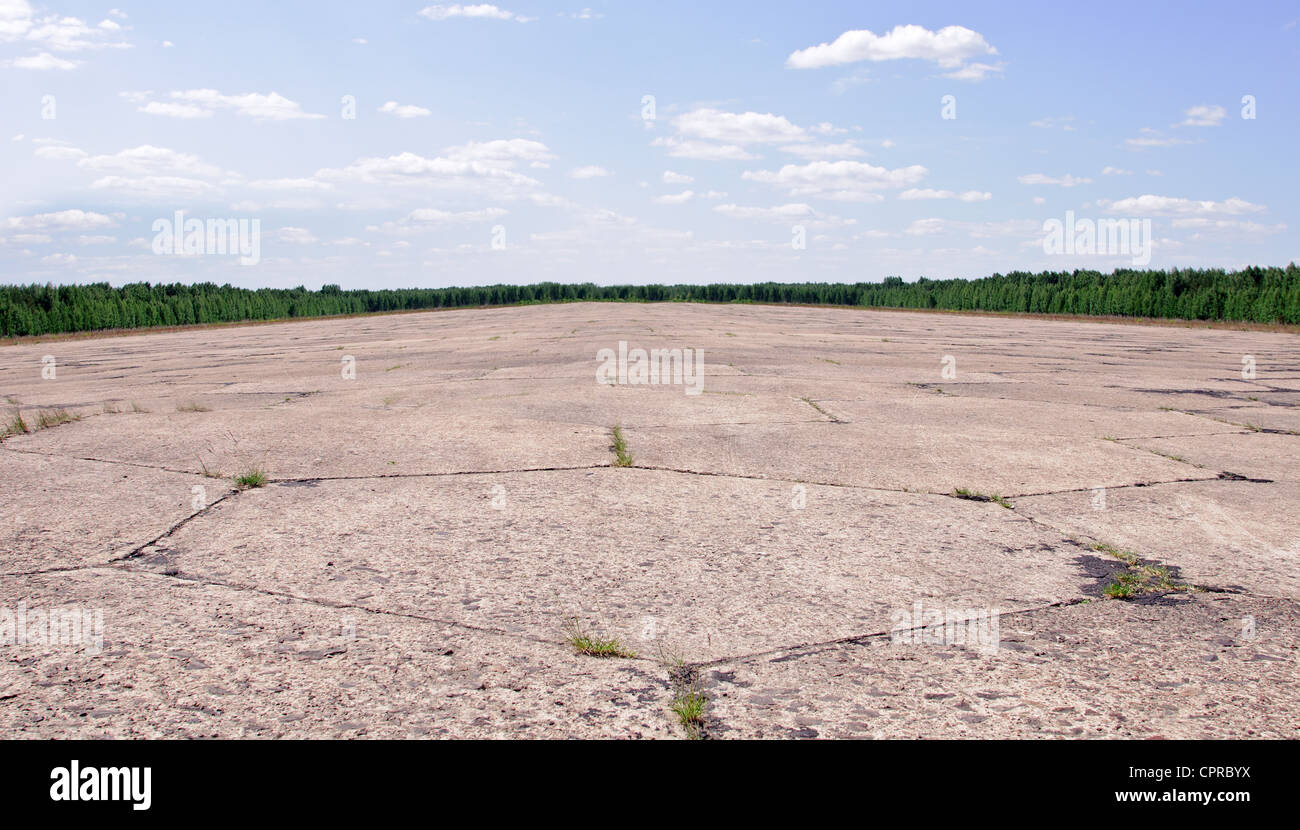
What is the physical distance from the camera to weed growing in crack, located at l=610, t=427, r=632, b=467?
5.27 m

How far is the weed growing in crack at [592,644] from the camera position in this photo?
256cm

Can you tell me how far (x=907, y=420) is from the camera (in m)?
7.14

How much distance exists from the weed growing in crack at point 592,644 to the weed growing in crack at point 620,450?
2530mm

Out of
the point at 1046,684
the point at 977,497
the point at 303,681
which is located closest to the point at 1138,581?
the point at 1046,684

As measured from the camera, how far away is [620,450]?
5.64 meters

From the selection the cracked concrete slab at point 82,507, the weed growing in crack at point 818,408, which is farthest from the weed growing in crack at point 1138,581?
the cracked concrete slab at point 82,507

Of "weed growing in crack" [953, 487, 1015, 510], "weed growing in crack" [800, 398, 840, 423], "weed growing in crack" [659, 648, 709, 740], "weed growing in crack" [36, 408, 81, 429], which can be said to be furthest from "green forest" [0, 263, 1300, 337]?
"weed growing in crack" [659, 648, 709, 740]

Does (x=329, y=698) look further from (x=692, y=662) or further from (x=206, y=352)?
(x=206, y=352)

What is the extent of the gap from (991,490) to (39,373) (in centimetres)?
1667

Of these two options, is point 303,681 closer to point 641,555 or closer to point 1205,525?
point 641,555

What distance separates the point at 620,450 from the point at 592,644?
3.08 m

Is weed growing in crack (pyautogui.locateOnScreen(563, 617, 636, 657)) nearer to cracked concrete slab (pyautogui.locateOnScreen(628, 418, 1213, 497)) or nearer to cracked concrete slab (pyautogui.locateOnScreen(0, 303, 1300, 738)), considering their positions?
cracked concrete slab (pyautogui.locateOnScreen(0, 303, 1300, 738))

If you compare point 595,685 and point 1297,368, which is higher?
point 1297,368
